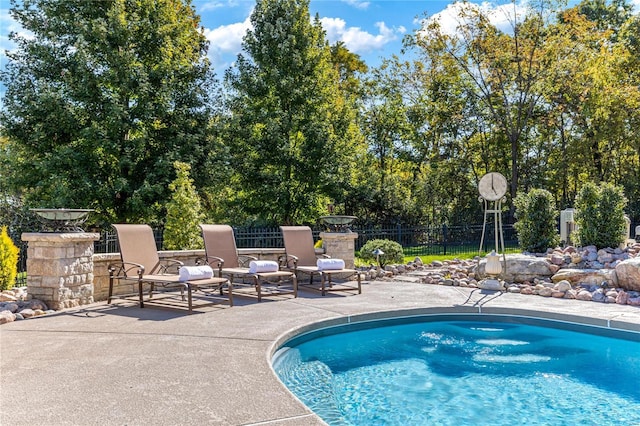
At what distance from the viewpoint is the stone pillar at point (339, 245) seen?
31.0 feet

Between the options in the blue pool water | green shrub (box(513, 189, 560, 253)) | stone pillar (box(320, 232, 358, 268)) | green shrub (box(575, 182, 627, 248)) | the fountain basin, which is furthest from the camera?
green shrub (box(513, 189, 560, 253))

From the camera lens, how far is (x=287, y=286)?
28.7ft

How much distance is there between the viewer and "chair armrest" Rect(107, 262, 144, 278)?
639 cm

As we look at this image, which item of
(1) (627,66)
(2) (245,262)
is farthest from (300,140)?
(1) (627,66)

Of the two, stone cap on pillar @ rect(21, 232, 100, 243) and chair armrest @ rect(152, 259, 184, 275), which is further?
chair armrest @ rect(152, 259, 184, 275)

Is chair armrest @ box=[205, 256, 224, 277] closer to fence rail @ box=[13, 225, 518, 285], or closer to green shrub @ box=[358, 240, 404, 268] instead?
green shrub @ box=[358, 240, 404, 268]

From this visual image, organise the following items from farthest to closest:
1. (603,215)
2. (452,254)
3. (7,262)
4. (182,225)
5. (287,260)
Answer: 1. (452,254)
2. (603,215)
3. (182,225)
4. (287,260)
5. (7,262)

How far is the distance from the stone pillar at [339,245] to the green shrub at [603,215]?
480 centimetres

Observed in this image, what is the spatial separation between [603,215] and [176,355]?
8974 mm

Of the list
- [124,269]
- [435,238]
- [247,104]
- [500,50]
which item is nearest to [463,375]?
[124,269]

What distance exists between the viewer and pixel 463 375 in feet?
15.7

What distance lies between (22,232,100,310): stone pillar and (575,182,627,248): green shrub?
917 centimetres

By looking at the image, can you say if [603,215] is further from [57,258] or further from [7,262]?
[7,262]

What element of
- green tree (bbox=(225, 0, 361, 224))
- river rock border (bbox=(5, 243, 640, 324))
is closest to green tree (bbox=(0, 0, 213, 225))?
green tree (bbox=(225, 0, 361, 224))
